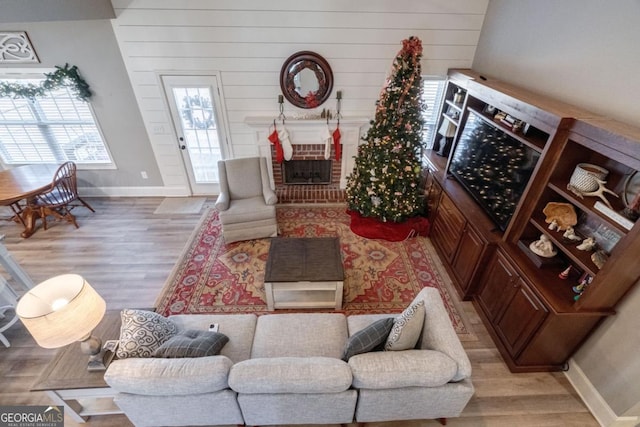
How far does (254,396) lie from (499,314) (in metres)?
2.29

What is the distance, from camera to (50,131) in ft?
15.0

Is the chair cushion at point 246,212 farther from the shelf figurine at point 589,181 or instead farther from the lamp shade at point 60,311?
the shelf figurine at point 589,181

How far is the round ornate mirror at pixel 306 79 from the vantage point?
13.0 ft

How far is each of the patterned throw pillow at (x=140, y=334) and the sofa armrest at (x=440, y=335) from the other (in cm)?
182

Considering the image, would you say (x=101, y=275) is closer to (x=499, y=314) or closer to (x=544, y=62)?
(x=499, y=314)

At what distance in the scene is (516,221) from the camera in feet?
8.38

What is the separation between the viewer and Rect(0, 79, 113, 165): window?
433 centimetres

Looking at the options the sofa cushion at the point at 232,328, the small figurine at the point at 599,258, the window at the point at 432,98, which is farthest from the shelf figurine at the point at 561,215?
the sofa cushion at the point at 232,328

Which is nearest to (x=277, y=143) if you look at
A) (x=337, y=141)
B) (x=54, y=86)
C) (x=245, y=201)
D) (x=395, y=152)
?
(x=337, y=141)

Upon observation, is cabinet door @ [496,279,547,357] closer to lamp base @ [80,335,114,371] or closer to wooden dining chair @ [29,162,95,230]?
lamp base @ [80,335,114,371]

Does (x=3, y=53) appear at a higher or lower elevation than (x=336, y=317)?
higher

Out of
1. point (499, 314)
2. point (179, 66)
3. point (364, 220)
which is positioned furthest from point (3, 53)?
point (499, 314)

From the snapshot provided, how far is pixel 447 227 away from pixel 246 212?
2569 millimetres

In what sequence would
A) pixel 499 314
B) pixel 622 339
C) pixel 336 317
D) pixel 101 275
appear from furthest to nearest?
pixel 101 275
pixel 499 314
pixel 336 317
pixel 622 339
